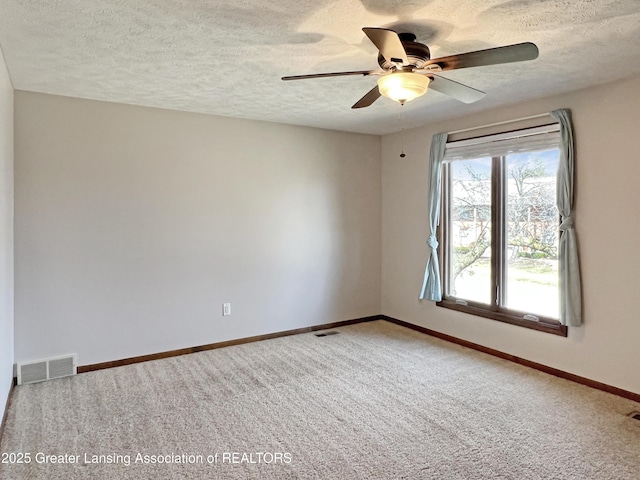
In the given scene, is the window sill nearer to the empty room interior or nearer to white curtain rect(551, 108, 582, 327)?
the empty room interior

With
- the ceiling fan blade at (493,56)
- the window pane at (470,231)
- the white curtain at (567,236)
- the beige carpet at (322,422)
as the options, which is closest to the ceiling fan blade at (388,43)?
the ceiling fan blade at (493,56)

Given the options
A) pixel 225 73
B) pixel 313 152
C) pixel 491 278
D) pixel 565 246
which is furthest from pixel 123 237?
pixel 565 246

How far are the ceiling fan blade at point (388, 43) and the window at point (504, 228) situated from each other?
221 centimetres

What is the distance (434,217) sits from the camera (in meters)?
4.72

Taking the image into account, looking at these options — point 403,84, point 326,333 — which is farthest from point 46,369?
point 403,84

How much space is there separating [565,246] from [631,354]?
3.02ft

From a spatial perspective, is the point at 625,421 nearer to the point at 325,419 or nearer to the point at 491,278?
the point at 491,278

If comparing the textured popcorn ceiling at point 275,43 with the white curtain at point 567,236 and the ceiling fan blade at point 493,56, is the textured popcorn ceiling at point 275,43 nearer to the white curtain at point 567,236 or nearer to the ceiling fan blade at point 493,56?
the ceiling fan blade at point 493,56

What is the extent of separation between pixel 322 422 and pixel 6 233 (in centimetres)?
258

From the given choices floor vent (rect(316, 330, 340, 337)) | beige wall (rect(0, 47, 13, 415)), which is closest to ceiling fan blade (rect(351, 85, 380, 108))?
beige wall (rect(0, 47, 13, 415))

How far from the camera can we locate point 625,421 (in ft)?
9.39

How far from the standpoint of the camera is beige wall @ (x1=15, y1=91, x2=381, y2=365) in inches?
140

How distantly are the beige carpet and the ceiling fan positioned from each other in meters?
2.07

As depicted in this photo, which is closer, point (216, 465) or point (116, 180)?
point (216, 465)
